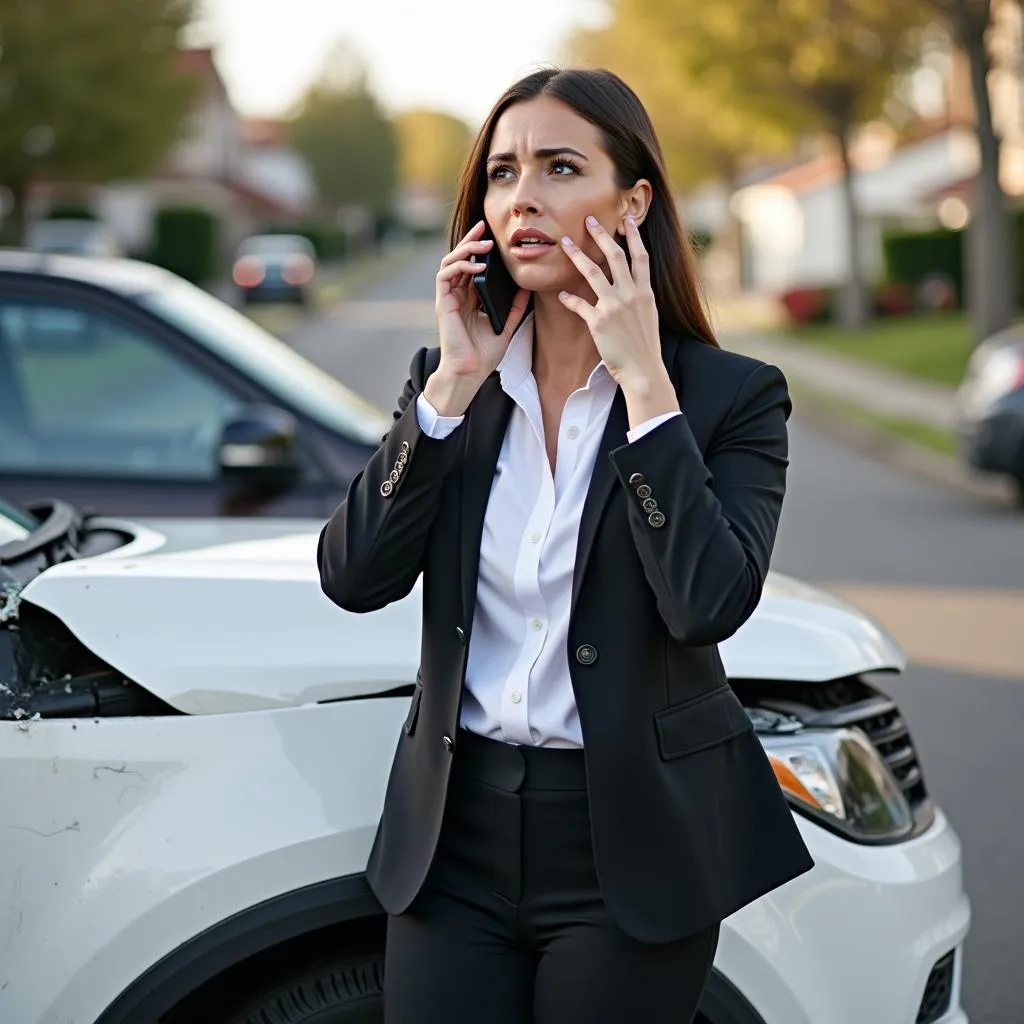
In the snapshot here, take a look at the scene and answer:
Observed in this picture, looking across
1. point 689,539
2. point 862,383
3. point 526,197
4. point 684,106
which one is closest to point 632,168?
point 526,197

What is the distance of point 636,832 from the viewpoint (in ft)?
7.50

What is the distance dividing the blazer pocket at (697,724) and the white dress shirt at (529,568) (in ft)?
0.39

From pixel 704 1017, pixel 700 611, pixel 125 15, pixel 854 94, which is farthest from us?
pixel 125 15

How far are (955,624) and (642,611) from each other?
265 inches

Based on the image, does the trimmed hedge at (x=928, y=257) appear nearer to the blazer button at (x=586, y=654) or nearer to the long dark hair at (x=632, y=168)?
the long dark hair at (x=632, y=168)

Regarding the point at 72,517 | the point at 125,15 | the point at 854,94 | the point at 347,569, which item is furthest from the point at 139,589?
the point at 125,15

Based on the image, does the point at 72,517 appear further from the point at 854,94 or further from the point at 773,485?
the point at 854,94

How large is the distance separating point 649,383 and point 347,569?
508 millimetres

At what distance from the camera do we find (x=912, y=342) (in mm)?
29609

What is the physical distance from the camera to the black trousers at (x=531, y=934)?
2.30m

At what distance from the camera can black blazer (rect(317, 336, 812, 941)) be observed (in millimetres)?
2245

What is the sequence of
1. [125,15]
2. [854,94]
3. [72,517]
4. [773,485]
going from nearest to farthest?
1. [773,485]
2. [72,517]
3. [854,94]
4. [125,15]

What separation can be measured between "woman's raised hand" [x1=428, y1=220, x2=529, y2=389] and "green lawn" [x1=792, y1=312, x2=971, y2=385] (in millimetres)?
22221

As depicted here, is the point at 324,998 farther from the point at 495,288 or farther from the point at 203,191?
the point at 203,191
